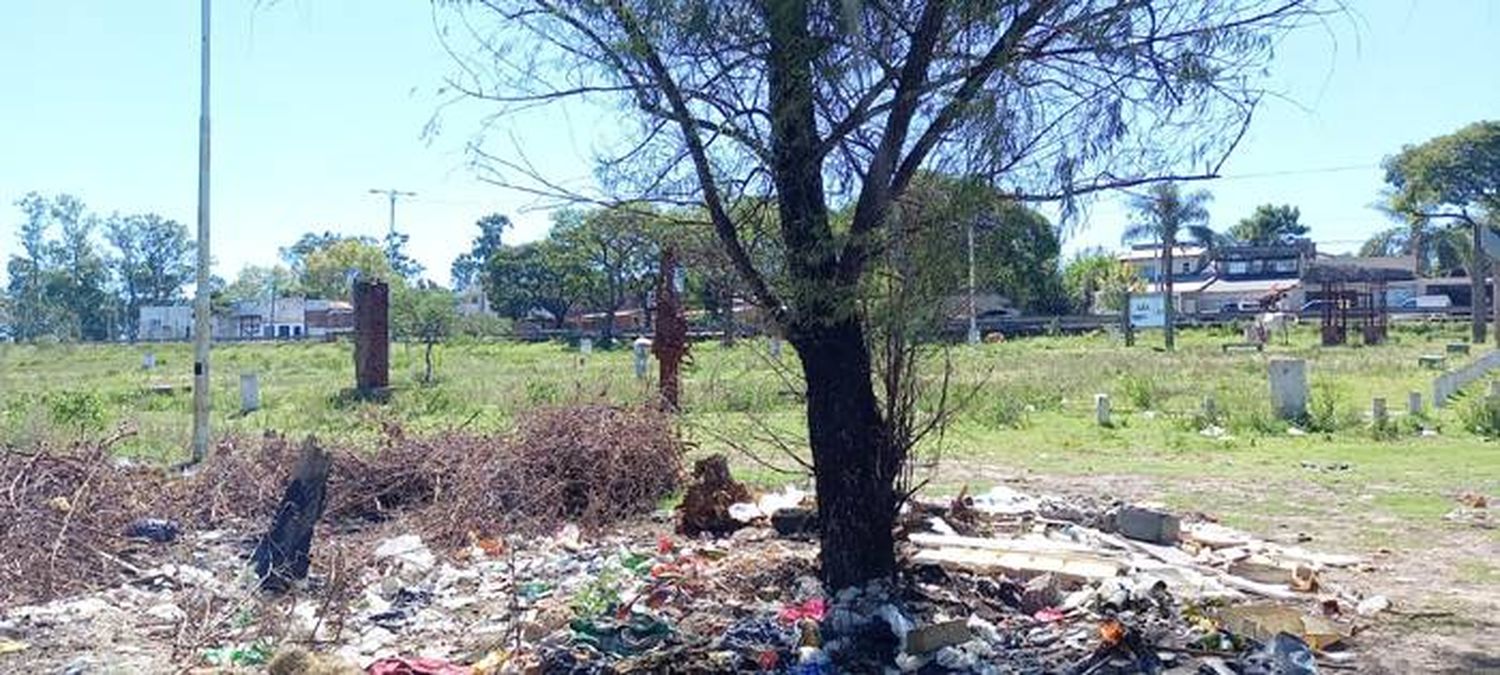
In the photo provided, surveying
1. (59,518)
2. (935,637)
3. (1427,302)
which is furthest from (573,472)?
(1427,302)

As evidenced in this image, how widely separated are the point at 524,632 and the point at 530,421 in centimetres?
A: 501

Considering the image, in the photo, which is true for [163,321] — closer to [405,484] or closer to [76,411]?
[76,411]

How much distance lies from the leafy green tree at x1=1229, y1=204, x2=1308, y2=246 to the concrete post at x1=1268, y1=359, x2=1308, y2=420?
3274 inches

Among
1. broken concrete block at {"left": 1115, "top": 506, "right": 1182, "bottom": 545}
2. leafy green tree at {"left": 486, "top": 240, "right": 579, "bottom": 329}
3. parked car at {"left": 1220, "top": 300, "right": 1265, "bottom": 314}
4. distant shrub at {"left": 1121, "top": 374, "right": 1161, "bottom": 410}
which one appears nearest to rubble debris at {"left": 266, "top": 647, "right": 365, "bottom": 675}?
broken concrete block at {"left": 1115, "top": 506, "right": 1182, "bottom": 545}

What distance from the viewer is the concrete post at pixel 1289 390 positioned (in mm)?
18234

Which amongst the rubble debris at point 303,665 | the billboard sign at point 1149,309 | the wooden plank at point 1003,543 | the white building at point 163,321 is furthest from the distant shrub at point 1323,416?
the white building at point 163,321


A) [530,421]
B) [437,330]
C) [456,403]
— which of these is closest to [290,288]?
[437,330]

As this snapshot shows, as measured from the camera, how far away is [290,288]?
116 metres

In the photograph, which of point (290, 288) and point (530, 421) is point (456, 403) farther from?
point (290, 288)

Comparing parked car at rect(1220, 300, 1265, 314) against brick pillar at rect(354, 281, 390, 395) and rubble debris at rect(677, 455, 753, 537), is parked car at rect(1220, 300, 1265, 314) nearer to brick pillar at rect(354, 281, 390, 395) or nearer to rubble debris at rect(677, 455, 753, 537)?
brick pillar at rect(354, 281, 390, 395)

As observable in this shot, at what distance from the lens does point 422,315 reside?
3675cm

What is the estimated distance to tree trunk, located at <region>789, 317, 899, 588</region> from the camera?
297 inches

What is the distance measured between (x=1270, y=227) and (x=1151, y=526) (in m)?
94.8

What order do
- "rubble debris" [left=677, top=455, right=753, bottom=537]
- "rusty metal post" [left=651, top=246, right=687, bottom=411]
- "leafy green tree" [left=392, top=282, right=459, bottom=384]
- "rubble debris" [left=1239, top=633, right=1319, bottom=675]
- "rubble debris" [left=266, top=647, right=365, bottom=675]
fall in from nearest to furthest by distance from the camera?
"rubble debris" [left=266, top=647, right=365, bottom=675] < "rubble debris" [left=1239, top=633, right=1319, bottom=675] < "rubble debris" [left=677, top=455, right=753, bottom=537] < "rusty metal post" [left=651, top=246, right=687, bottom=411] < "leafy green tree" [left=392, top=282, right=459, bottom=384]
